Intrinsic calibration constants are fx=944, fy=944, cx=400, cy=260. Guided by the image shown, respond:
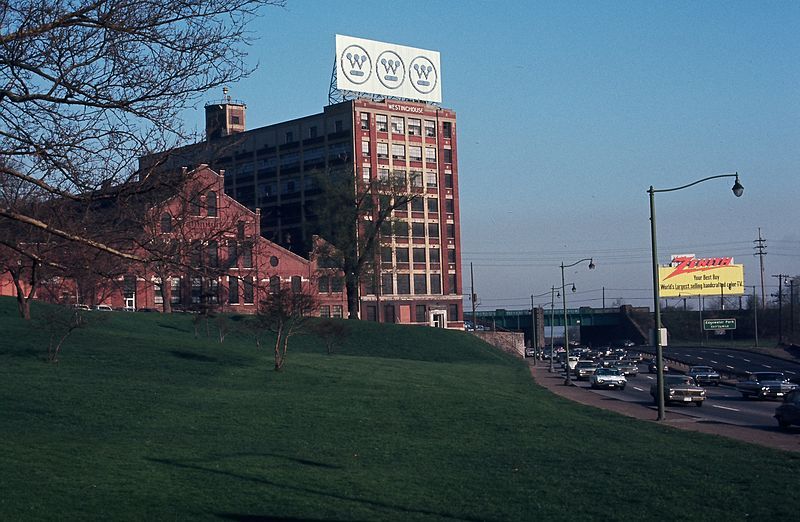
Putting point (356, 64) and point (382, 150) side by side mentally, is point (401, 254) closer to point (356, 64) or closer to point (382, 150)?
point (382, 150)

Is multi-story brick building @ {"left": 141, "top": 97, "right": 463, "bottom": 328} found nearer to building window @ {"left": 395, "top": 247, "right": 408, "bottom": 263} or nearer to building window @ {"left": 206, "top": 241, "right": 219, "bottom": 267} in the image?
building window @ {"left": 395, "top": 247, "right": 408, "bottom": 263}

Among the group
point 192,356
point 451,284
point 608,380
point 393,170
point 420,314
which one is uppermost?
point 393,170

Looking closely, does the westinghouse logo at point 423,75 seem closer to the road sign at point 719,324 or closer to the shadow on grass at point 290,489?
the road sign at point 719,324

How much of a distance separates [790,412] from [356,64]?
76.2 m

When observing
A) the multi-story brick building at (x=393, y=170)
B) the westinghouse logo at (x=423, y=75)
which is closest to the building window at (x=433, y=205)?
the multi-story brick building at (x=393, y=170)

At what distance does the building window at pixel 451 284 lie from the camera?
109m

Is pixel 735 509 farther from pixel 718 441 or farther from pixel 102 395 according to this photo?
pixel 102 395

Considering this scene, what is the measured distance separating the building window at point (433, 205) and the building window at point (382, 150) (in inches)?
285

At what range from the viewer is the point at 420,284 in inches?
4237

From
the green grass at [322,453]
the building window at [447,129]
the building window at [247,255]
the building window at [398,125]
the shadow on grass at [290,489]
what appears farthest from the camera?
the building window at [447,129]

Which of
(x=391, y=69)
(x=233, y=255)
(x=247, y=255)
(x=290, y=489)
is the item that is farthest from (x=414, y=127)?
(x=233, y=255)

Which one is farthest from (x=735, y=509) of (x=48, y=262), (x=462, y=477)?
(x=48, y=262)

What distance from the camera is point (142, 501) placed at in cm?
1428

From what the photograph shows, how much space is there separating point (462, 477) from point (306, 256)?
262ft
